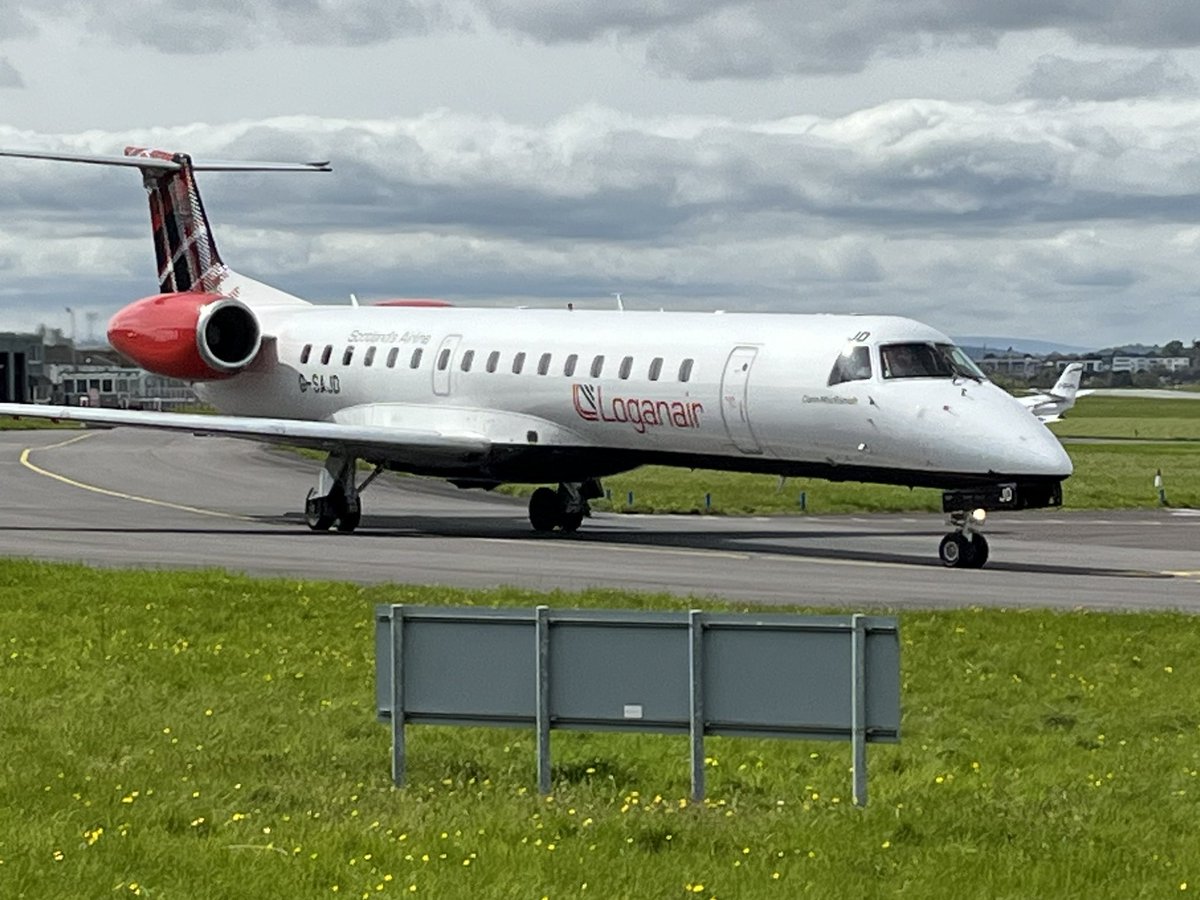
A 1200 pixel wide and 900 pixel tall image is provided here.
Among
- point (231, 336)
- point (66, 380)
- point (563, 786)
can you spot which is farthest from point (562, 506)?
point (66, 380)

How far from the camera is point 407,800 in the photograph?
40.9ft

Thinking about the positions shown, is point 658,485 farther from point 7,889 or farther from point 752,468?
point 7,889

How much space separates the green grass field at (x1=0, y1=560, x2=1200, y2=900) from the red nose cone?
60.9ft

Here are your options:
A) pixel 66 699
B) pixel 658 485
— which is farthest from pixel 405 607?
pixel 658 485

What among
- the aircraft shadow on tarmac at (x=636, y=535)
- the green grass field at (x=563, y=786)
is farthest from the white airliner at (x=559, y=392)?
the green grass field at (x=563, y=786)

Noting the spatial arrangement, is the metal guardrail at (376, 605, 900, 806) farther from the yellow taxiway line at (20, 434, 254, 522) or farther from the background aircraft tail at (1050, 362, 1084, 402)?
the background aircraft tail at (1050, 362, 1084, 402)

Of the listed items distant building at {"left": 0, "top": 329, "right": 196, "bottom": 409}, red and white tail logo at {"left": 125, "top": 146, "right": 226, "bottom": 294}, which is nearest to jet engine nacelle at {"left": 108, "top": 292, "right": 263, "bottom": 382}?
red and white tail logo at {"left": 125, "top": 146, "right": 226, "bottom": 294}

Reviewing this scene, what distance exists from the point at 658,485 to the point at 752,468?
2335 centimetres

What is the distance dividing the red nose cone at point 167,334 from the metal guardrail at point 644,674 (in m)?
27.1

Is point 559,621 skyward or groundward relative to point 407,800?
skyward

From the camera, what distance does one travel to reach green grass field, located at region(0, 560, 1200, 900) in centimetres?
1036

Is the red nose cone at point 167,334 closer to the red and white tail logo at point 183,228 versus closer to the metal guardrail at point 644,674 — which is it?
the red and white tail logo at point 183,228

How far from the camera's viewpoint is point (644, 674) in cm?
1202

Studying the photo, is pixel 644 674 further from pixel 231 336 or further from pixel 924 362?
pixel 231 336
